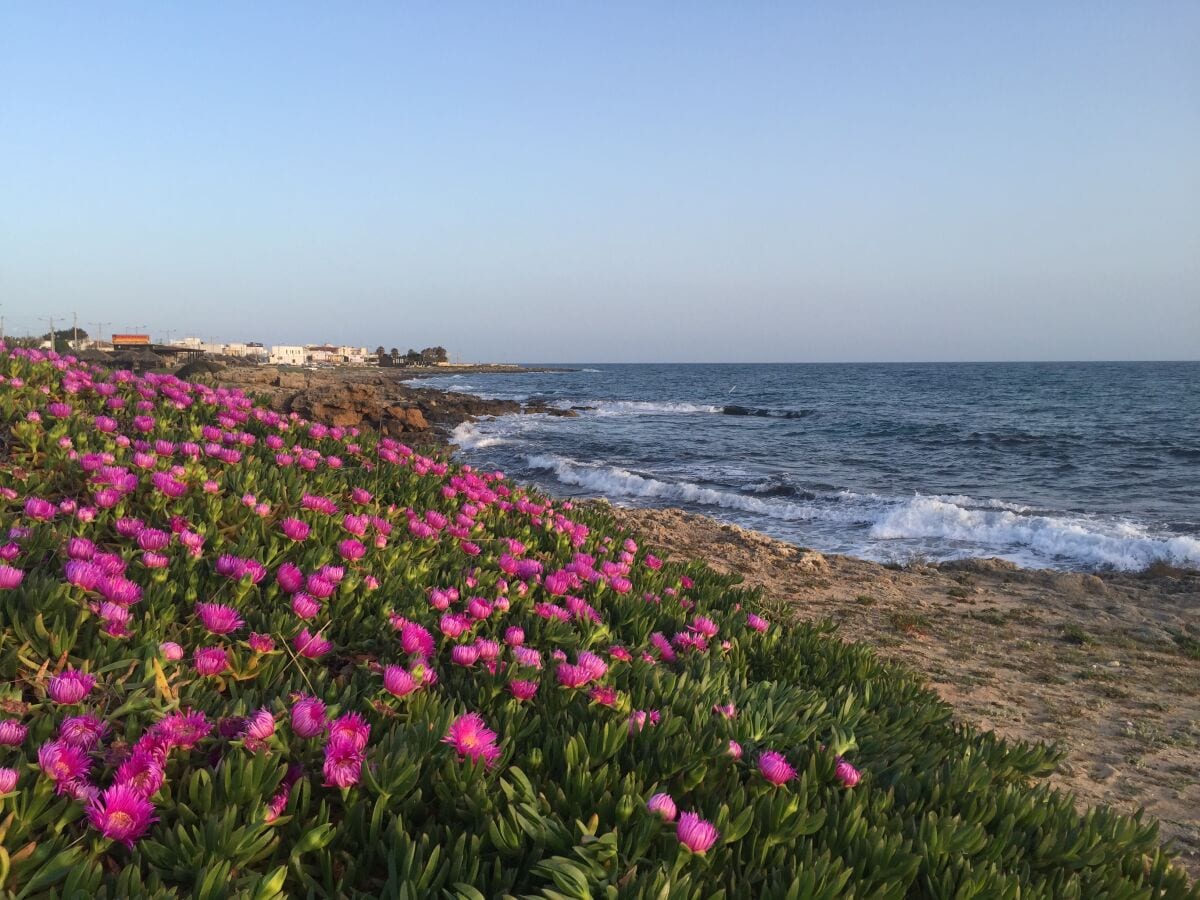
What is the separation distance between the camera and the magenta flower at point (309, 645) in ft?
7.22

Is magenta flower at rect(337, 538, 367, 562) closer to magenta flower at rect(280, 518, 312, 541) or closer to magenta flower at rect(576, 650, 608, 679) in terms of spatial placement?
magenta flower at rect(280, 518, 312, 541)

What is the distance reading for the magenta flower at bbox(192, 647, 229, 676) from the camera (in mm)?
1902

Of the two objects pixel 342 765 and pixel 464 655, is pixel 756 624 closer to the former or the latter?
pixel 464 655

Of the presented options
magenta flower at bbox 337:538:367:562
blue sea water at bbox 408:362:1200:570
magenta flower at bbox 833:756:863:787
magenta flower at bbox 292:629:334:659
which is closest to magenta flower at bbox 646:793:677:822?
magenta flower at bbox 833:756:863:787

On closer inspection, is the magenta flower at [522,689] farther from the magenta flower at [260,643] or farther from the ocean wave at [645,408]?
the ocean wave at [645,408]

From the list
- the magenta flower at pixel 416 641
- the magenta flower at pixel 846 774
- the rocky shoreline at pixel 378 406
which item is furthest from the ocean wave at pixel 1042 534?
the magenta flower at pixel 416 641

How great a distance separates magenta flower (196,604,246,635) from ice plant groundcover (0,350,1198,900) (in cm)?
1

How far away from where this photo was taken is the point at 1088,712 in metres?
5.59

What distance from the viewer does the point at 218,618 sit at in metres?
2.06

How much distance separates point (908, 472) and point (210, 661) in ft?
80.5

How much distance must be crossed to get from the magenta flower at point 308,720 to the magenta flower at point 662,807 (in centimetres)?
76

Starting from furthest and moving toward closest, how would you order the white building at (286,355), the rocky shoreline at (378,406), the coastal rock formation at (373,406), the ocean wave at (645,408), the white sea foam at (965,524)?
the white building at (286,355) < the ocean wave at (645,408) < the coastal rock formation at (373,406) < the rocky shoreline at (378,406) < the white sea foam at (965,524)

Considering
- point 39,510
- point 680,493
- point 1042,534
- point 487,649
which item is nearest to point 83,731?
point 487,649

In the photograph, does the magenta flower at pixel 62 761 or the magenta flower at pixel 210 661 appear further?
the magenta flower at pixel 210 661
